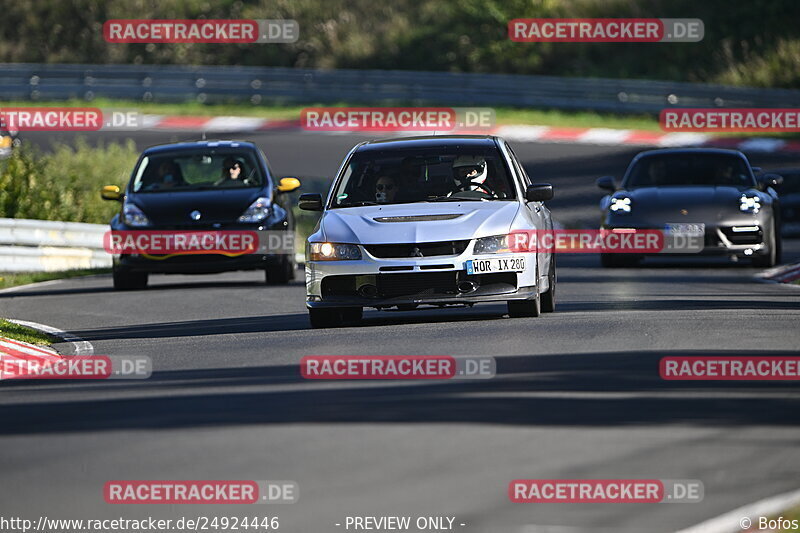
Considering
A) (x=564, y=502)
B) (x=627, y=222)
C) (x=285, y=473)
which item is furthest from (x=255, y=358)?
(x=627, y=222)

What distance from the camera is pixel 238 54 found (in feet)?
171

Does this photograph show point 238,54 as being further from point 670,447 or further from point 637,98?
point 670,447

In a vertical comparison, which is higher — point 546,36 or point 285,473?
point 546,36

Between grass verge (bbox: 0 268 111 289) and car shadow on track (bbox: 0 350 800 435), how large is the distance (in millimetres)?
11224

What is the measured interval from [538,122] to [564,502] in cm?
3319

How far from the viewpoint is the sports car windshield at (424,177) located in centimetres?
1391

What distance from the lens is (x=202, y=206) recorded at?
19047 millimetres

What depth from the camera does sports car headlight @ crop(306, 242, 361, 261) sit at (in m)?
13.1
